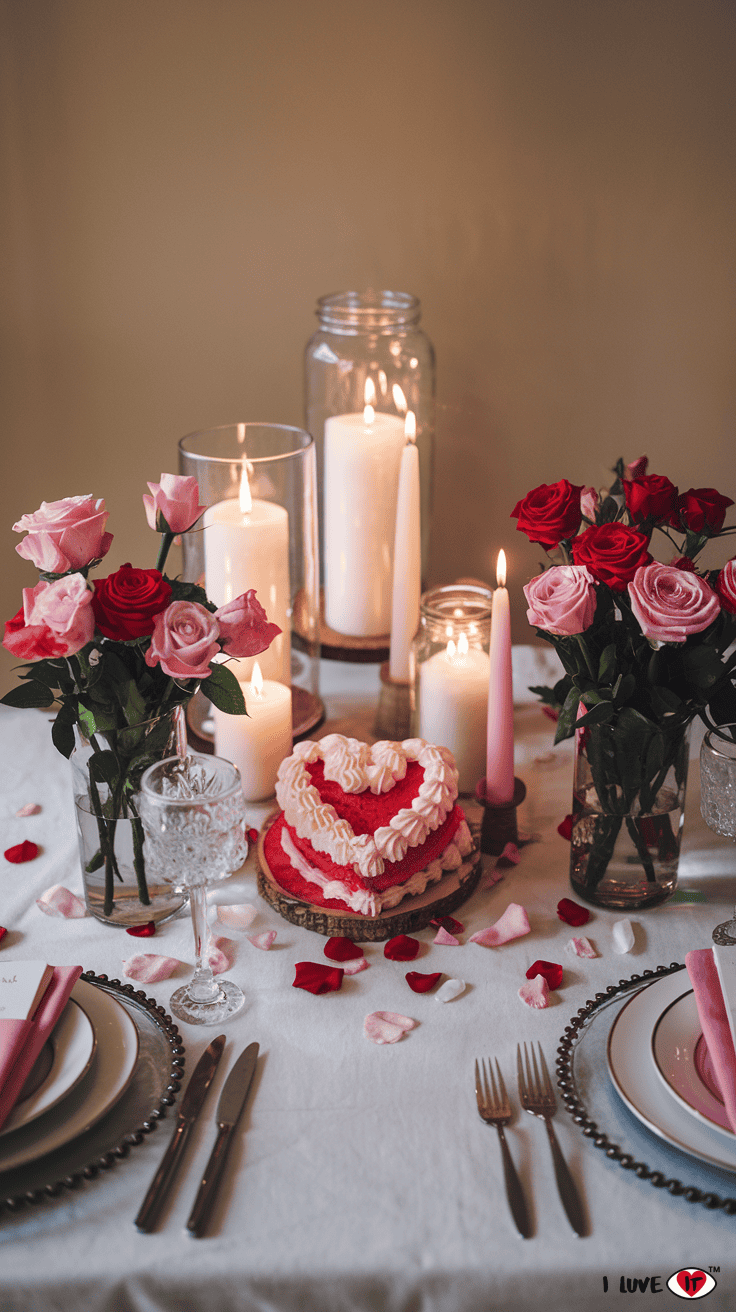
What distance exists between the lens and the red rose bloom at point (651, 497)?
916mm

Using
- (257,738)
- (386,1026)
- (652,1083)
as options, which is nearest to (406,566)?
(257,738)

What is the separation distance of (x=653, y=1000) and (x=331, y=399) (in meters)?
1.11

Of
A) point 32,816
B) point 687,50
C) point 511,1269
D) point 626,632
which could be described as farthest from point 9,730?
point 687,50

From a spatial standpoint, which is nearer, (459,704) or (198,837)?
(198,837)

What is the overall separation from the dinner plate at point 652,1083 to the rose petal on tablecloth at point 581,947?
9 cm

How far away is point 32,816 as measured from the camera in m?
1.19

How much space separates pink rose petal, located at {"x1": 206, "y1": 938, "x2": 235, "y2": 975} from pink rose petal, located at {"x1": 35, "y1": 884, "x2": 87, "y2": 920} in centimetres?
14

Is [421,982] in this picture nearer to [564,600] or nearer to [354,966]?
[354,966]

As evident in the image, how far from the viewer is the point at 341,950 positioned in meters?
0.94

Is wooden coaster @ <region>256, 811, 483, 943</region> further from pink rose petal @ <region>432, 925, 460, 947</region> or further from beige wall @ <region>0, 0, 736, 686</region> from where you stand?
beige wall @ <region>0, 0, 736, 686</region>

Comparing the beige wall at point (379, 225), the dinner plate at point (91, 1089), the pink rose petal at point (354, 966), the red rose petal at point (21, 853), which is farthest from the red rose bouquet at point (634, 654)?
the beige wall at point (379, 225)

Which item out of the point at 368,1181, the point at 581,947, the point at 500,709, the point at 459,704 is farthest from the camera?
the point at 459,704

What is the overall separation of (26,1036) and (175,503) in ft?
1.50

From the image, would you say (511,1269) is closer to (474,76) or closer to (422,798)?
(422,798)
